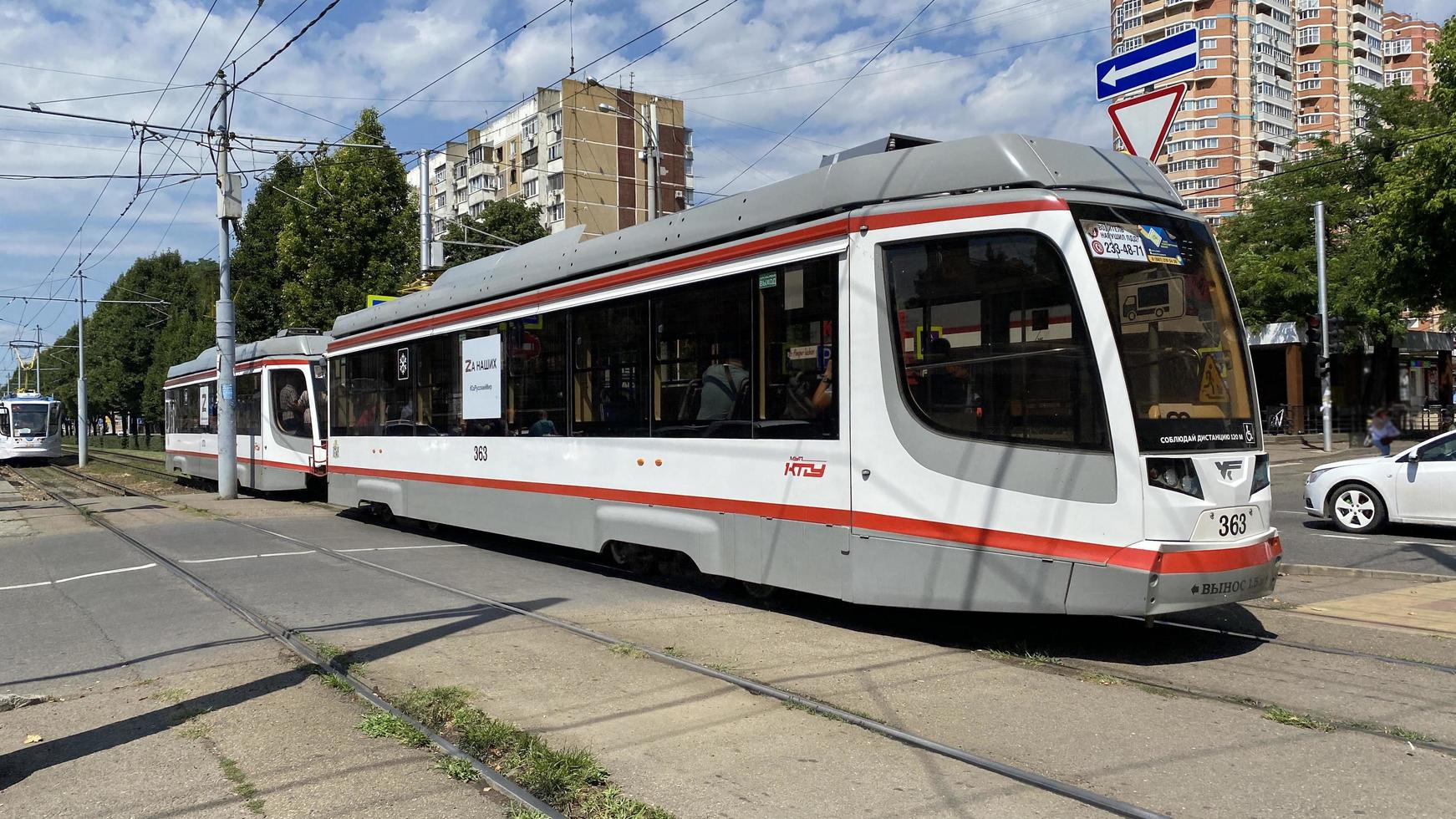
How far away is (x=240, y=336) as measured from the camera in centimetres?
4044

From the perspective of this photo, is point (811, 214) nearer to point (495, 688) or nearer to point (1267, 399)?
point (495, 688)

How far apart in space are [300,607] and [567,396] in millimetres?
3124

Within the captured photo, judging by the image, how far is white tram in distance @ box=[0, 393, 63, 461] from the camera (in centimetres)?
4122

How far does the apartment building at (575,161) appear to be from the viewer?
6378cm

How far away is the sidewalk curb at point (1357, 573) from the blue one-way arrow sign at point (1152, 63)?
4.72 metres

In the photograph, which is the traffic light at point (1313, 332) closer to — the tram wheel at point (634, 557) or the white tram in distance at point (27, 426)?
the tram wheel at point (634, 557)

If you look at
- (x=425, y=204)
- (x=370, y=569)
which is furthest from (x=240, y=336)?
(x=370, y=569)

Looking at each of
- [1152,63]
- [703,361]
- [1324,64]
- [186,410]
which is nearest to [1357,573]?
[1152,63]

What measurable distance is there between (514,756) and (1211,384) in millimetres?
4600

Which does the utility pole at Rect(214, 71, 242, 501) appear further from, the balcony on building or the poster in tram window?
the balcony on building

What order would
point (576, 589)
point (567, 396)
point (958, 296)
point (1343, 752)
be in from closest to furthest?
point (1343, 752)
point (958, 296)
point (576, 589)
point (567, 396)

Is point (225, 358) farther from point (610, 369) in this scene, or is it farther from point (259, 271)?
point (259, 271)

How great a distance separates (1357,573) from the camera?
9.33 m

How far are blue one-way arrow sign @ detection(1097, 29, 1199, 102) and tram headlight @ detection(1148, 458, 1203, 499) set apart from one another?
13.1 ft
